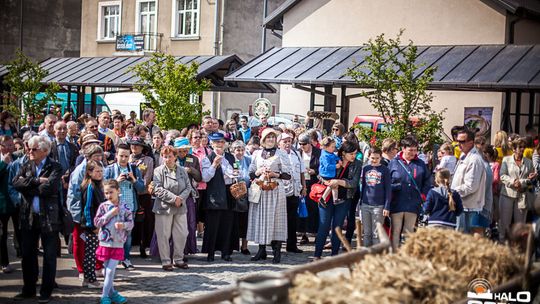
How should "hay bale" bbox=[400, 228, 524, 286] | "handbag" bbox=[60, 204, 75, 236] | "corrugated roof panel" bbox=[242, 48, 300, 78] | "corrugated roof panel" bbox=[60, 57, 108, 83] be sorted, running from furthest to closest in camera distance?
"corrugated roof panel" bbox=[60, 57, 108, 83] < "corrugated roof panel" bbox=[242, 48, 300, 78] < "handbag" bbox=[60, 204, 75, 236] < "hay bale" bbox=[400, 228, 524, 286]

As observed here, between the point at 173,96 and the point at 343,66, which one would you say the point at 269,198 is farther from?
the point at 343,66

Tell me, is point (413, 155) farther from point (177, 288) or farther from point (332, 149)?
point (177, 288)

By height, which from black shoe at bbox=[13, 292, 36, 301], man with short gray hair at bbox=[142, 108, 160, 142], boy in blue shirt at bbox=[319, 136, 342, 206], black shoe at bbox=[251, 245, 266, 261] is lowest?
black shoe at bbox=[13, 292, 36, 301]

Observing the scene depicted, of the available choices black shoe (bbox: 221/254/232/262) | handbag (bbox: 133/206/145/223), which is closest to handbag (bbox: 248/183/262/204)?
black shoe (bbox: 221/254/232/262)

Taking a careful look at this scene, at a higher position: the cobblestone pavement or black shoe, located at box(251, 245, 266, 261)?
black shoe, located at box(251, 245, 266, 261)

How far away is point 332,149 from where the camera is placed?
1277 centimetres

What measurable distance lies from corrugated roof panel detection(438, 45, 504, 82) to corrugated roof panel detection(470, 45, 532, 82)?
0.16 m

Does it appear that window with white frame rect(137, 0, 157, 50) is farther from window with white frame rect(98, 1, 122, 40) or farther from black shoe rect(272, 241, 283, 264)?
black shoe rect(272, 241, 283, 264)

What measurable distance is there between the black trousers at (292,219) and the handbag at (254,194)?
4.08 feet

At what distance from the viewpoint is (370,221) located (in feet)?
39.8

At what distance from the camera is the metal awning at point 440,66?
1806 centimetres

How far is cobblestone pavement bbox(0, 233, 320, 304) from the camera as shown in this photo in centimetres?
977

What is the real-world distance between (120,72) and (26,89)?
14.0 ft

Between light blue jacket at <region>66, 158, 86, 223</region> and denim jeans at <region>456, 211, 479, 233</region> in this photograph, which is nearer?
light blue jacket at <region>66, 158, 86, 223</region>
